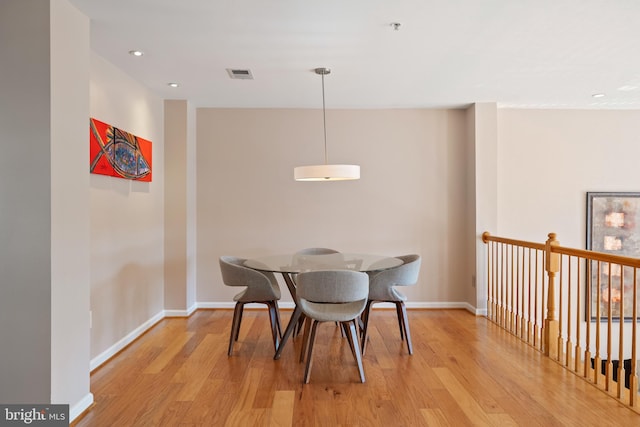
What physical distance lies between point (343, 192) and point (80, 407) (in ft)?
11.0

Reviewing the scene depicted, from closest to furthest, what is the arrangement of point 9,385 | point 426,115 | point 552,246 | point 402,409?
point 9,385 → point 402,409 → point 552,246 → point 426,115

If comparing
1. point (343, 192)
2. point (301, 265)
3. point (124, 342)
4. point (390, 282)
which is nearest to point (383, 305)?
point (343, 192)

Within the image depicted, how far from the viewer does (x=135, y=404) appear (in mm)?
2518

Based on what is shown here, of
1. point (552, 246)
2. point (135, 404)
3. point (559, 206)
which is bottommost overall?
point (135, 404)

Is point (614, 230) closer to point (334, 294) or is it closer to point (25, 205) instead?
point (334, 294)

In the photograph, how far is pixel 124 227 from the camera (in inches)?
142

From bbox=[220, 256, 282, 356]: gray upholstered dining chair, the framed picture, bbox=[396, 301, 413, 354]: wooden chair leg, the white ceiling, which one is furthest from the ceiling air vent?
the framed picture

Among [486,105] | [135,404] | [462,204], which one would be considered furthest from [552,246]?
[135,404]

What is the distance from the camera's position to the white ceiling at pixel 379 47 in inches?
97.7

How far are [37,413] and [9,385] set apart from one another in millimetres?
206

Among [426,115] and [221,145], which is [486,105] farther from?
[221,145]

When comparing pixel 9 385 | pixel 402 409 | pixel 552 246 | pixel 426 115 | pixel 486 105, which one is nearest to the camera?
pixel 9 385

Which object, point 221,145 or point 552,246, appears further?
point 221,145

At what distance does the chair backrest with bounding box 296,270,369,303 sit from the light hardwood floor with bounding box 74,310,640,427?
589 millimetres
